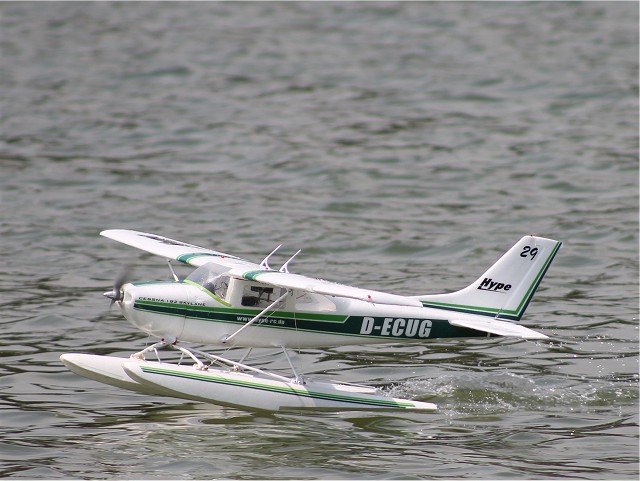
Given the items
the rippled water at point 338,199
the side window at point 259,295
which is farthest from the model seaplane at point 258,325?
the rippled water at point 338,199

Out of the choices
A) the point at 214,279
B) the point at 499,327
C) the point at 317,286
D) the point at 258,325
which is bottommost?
the point at 499,327

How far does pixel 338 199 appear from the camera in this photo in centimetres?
2867

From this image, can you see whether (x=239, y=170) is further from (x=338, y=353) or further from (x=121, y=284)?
(x=121, y=284)

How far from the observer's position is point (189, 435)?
14273 millimetres

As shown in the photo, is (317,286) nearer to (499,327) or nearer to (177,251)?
(499,327)

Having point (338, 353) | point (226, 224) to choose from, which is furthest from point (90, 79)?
point (338, 353)

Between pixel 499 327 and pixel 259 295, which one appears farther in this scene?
pixel 259 295

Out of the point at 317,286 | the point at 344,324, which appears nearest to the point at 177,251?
the point at 344,324

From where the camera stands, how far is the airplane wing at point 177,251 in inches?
591

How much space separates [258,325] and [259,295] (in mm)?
413

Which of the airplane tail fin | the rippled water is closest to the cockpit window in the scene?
the rippled water

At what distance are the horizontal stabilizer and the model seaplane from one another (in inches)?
0.6

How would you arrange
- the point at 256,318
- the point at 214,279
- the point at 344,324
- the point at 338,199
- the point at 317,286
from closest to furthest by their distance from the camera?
1. the point at 317,286
2. the point at 256,318
3. the point at 214,279
4. the point at 344,324
5. the point at 338,199

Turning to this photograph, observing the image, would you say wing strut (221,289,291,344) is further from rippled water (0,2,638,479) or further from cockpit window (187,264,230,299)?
rippled water (0,2,638,479)
